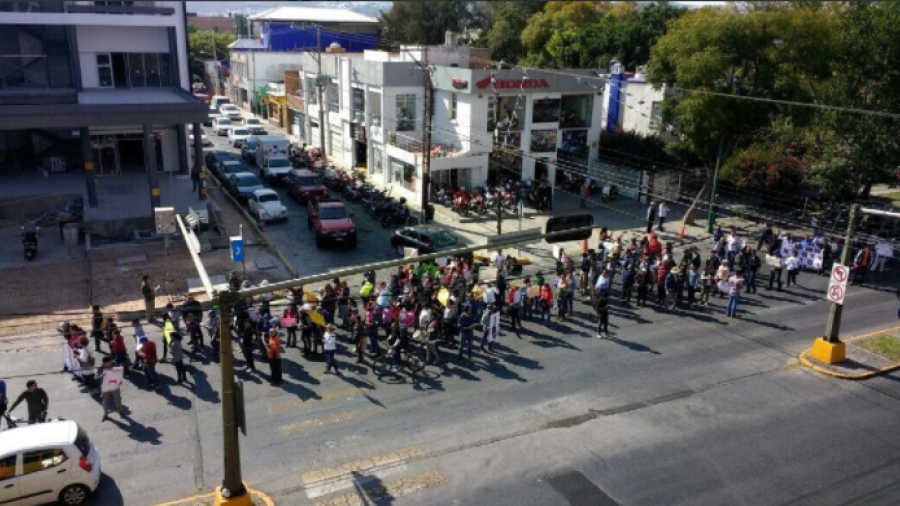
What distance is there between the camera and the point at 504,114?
40.0m

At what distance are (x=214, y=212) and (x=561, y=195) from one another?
19.4 meters

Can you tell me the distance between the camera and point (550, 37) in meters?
63.4

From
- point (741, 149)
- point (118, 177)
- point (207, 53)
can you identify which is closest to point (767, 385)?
point (741, 149)

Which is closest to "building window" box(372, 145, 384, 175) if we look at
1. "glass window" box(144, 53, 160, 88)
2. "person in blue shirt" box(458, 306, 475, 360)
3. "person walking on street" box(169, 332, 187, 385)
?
"glass window" box(144, 53, 160, 88)

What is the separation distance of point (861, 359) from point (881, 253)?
32.8 feet

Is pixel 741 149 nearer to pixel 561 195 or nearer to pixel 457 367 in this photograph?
pixel 561 195

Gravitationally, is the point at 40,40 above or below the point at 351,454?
above

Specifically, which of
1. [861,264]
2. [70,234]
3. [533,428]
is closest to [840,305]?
[861,264]

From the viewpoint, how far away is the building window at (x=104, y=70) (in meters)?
36.9

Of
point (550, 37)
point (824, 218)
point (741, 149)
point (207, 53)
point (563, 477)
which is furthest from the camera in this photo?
point (207, 53)

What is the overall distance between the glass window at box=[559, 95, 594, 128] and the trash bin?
87.1 ft

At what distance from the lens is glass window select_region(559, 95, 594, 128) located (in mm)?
41406

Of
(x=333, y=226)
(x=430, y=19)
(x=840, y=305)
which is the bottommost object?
(x=333, y=226)

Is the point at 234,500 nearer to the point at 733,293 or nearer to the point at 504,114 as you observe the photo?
the point at 733,293
